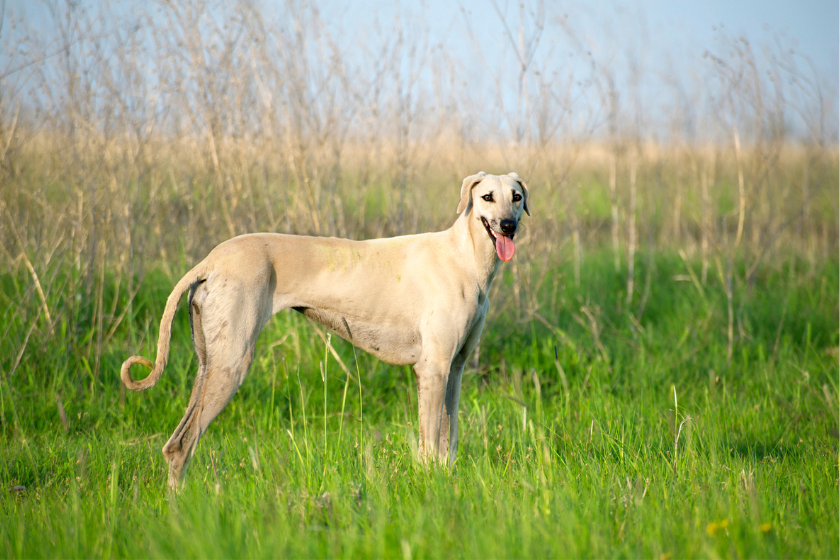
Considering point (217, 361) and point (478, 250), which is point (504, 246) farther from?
point (217, 361)

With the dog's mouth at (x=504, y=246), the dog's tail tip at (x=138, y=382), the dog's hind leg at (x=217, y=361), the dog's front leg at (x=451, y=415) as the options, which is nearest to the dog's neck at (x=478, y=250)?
the dog's mouth at (x=504, y=246)

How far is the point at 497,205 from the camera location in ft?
11.6

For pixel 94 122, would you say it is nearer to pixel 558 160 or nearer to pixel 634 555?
pixel 558 160

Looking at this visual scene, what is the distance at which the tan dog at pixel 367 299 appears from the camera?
→ 3326 millimetres

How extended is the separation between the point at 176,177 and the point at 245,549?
463 centimetres

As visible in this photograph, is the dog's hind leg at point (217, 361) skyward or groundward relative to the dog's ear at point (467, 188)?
groundward

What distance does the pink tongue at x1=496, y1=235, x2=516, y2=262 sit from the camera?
11.3 ft

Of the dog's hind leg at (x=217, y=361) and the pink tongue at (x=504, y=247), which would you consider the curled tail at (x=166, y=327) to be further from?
the pink tongue at (x=504, y=247)

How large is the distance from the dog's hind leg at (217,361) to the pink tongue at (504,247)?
1387 millimetres

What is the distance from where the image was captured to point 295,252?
3.46 meters

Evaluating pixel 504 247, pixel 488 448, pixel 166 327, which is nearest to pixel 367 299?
pixel 504 247

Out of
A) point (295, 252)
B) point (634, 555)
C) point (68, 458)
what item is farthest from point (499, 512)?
point (68, 458)

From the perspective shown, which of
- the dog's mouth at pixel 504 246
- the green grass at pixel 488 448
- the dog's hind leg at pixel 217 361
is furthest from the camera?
the dog's mouth at pixel 504 246

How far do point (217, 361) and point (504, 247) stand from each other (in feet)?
5.67
